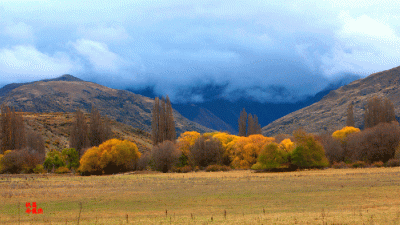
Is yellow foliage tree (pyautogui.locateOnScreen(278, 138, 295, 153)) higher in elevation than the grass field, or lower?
higher

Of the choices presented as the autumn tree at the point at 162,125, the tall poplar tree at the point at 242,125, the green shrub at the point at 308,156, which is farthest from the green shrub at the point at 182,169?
the tall poplar tree at the point at 242,125

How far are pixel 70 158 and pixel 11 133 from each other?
17.9m

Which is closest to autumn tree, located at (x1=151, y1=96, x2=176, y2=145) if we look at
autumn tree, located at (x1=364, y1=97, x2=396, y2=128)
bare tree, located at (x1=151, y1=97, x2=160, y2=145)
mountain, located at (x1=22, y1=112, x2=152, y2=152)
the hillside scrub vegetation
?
bare tree, located at (x1=151, y1=97, x2=160, y2=145)

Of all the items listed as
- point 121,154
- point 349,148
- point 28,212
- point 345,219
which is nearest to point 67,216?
point 28,212

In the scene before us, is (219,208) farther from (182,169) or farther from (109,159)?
(109,159)

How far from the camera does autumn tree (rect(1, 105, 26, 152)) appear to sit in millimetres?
91519

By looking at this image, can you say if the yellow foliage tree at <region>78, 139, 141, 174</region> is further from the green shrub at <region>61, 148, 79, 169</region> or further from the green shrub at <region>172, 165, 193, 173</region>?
the green shrub at <region>61, 148, 79, 169</region>

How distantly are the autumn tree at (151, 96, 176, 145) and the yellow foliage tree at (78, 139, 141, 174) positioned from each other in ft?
52.8

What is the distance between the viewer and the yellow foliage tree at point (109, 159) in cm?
7738

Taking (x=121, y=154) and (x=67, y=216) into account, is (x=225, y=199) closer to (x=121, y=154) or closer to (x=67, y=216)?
(x=67, y=216)

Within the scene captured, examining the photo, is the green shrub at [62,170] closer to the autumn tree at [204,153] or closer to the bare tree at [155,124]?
the bare tree at [155,124]

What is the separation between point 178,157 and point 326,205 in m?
62.7

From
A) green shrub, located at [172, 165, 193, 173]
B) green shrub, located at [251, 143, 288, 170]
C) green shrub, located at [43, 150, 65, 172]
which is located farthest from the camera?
green shrub, located at [43, 150, 65, 172]

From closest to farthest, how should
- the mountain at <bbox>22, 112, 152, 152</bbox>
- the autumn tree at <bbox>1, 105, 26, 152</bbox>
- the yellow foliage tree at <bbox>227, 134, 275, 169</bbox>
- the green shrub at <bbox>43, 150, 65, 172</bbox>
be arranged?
the yellow foliage tree at <bbox>227, 134, 275, 169</bbox> < the green shrub at <bbox>43, 150, 65, 172</bbox> < the autumn tree at <bbox>1, 105, 26, 152</bbox> < the mountain at <bbox>22, 112, 152, 152</bbox>
